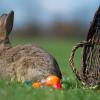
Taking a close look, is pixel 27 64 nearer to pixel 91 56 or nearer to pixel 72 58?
pixel 72 58

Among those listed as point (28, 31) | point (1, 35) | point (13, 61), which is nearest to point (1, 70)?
point (13, 61)

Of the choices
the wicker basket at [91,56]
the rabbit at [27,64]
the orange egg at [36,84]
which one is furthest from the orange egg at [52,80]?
the wicker basket at [91,56]

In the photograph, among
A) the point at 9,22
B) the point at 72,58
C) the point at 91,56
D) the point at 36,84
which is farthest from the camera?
the point at 9,22

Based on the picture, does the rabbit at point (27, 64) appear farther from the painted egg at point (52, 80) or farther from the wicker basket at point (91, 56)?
the wicker basket at point (91, 56)


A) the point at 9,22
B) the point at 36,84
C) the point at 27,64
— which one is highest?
the point at 9,22

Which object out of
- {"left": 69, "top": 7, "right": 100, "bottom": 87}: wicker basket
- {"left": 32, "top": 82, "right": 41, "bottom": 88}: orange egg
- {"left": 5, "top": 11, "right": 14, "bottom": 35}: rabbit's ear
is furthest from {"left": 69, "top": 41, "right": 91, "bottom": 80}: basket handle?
{"left": 5, "top": 11, "right": 14, "bottom": 35}: rabbit's ear

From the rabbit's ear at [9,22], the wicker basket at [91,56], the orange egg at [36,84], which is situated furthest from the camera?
the rabbit's ear at [9,22]

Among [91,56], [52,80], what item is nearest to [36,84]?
[52,80]

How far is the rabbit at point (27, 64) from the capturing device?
10.1 m

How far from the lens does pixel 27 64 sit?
10.2m

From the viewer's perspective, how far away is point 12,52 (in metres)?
10.6

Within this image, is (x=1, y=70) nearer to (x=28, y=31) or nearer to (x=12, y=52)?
(x=12, y=52)

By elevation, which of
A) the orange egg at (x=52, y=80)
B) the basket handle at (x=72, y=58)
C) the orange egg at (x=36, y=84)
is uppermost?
the basket handle at (x=72, y=58)

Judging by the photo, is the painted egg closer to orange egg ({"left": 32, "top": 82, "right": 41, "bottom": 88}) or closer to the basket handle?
orange egg ({"left": 32, "top": 82, "right": 41, "bottom": 88})
